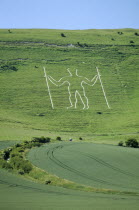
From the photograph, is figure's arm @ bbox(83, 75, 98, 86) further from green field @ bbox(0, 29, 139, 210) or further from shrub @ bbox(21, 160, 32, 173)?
shrub @ bbox(21, 160, 32, 173)

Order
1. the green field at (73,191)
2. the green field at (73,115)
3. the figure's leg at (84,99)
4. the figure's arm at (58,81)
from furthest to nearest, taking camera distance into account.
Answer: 1. the figure's arm at (58,81)
2. the figure's leg at (84,99)
3. the green field at (73,115)
4. the green field at (73,191)

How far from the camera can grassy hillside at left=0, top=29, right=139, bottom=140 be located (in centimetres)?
6819

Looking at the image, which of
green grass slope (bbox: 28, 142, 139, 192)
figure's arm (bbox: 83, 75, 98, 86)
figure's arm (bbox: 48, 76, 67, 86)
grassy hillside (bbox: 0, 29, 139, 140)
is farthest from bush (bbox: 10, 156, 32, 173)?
figure's arm (bbox: 83, 75, 98, 86)

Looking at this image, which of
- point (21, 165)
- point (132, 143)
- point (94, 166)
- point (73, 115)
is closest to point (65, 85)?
point (73, 115)

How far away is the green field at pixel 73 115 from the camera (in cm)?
2062

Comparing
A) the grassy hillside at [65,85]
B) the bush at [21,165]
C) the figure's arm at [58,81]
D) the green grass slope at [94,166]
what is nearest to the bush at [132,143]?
the grassy hillside at [65,85]

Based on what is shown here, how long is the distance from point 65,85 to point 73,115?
599 inches

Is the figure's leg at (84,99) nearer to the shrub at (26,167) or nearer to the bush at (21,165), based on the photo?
the bush at (21,165)

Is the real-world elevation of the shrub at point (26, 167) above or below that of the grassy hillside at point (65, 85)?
below

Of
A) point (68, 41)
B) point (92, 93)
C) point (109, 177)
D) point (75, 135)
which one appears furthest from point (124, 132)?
point (68, 41)

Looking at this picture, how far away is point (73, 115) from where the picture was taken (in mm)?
74750

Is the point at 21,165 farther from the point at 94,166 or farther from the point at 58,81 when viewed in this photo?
→ the point at 58,81

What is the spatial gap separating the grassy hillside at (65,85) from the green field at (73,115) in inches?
8.9

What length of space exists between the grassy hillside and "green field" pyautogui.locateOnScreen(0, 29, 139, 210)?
0.23 meters
